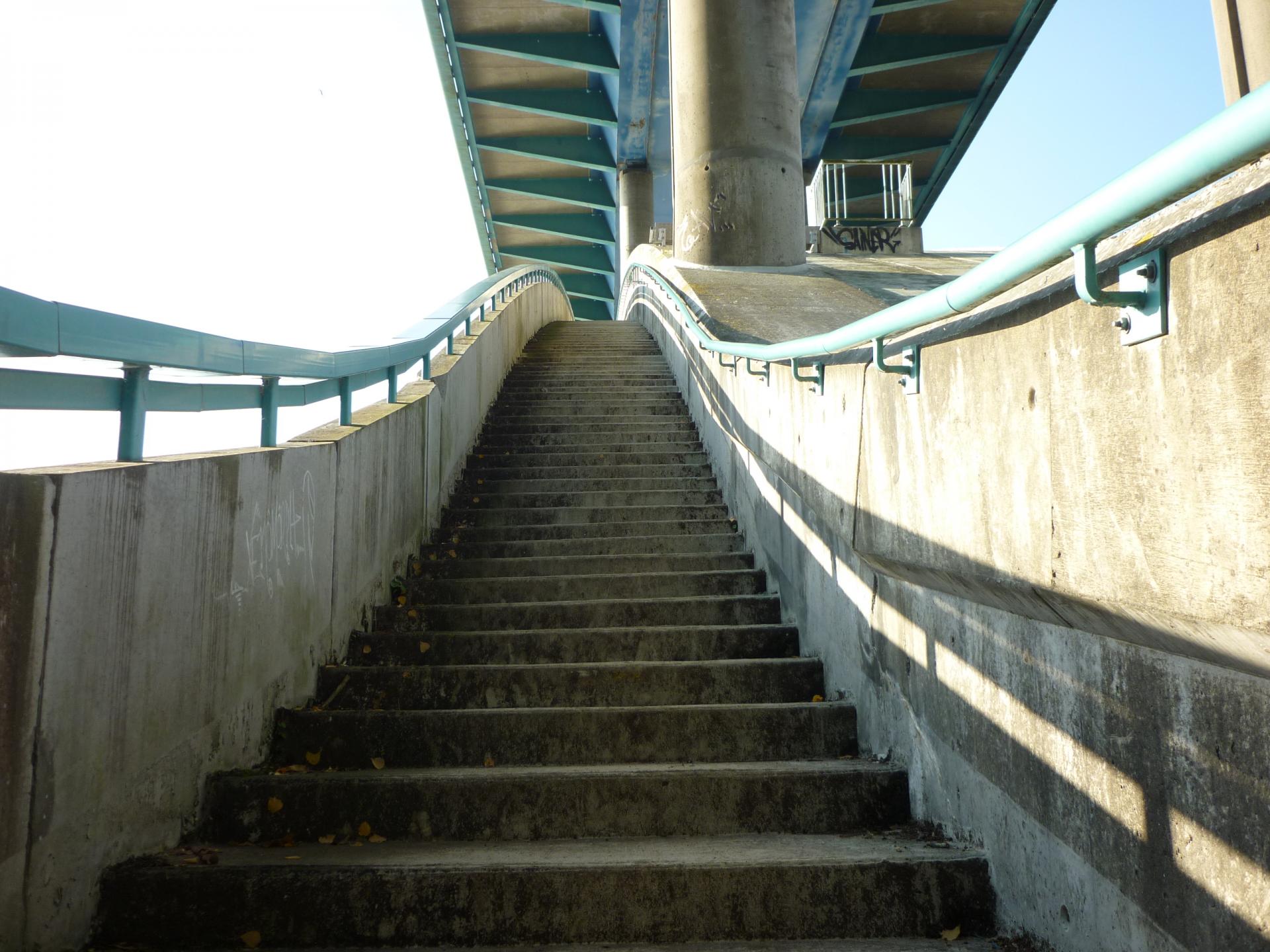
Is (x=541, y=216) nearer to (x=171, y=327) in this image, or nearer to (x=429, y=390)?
(x=429, y=390)

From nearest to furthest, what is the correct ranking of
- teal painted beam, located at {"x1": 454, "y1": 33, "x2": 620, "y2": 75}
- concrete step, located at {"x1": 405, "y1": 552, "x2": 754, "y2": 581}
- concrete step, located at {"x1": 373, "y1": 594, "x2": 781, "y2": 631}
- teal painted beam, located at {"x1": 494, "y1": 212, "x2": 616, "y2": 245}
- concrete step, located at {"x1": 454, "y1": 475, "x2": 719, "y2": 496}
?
concrete step, located at {"x1": 373, "y1": 594, "x2": 781, "y2": 631} < concrete step, located at {"x1": 405, "y1": 552, "x2": 754, "y2": 581} < concrete step, located at {"x1": 454, "y1": 475, "x2": 719, "y2": 496} < teal painted beam, located at {"x1": 454, "y1": 33, "x2": 620, "y2": 75} < teal painted beam, located at {"x1": 494, "y1": 212, "x2": 616, "y2": 245}

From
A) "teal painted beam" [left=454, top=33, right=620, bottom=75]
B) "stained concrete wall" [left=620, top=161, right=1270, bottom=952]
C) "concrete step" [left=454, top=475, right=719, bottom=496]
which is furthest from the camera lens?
"teal painted beam" [left=454, top=33, right=620, bottom=75]

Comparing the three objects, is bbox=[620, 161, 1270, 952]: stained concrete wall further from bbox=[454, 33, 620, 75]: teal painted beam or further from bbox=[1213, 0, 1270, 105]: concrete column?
bbox=[454, 33, 620, 75]: teal painted beam

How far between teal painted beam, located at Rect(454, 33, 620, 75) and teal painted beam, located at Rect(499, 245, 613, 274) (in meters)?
15.4

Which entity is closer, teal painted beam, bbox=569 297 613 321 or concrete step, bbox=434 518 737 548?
concrete step, bbox=434 518 737 548

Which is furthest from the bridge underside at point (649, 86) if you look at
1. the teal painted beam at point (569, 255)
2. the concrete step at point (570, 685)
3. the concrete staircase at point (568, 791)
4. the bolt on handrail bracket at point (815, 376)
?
the concrete step at point (570, 685)

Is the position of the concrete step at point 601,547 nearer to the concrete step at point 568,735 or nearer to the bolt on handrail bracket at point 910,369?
the concrete step at point 568,735

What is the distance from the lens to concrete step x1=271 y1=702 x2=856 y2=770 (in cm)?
378

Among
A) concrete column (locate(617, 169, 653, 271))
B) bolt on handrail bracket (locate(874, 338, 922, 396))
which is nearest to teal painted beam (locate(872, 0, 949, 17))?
concrete column (locate(617, 169, 653, 271))

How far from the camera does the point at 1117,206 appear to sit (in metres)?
1.61

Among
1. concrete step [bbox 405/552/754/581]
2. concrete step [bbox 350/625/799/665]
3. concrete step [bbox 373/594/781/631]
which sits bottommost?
concrete step [bbox 350/625/799/665]

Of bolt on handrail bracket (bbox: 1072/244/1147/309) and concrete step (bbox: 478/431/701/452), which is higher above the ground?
concrete step (bbox: 478/431/701/452)

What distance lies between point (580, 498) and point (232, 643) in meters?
3.84

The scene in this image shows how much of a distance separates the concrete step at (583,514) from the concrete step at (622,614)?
163 centimetres
